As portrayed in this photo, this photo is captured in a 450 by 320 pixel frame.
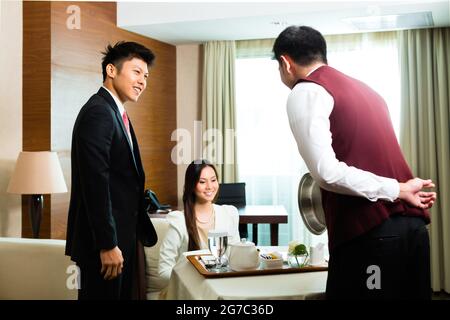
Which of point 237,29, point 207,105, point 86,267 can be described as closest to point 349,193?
point 86,267

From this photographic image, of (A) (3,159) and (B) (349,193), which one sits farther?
(A) (3,159)

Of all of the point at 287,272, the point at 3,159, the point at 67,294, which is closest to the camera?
the point at 287,272

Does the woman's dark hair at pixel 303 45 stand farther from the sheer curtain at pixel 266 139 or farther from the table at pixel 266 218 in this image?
the sheer curtain at pixel 266 139

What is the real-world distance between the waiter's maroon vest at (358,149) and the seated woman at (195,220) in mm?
1005

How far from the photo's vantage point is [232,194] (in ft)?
16.0

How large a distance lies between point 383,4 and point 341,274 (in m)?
2.77

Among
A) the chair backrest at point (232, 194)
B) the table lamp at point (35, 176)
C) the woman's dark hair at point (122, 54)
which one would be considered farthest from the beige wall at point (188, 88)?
the woman's dark hair at point (122, 54)

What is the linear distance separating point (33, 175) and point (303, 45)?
223 centimetres

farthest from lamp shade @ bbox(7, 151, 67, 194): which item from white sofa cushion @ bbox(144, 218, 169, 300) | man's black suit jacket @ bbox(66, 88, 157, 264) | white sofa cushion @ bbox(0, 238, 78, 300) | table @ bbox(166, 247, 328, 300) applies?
table @ bbox(166, 247, 328, 300)

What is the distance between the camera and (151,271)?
2.90m

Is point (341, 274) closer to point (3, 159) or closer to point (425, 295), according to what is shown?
point (425, 295)

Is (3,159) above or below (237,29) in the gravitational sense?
below

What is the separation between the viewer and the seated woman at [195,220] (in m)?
2.60

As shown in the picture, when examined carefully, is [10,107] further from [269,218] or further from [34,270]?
[269,218]
